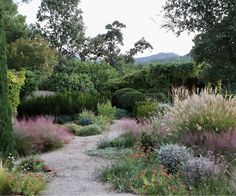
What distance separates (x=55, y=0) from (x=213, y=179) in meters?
26.3

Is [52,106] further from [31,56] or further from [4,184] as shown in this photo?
[4,184]

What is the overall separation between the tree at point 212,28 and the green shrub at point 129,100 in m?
7.11

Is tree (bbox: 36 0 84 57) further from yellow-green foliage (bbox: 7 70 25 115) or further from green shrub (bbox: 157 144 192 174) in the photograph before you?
green shrub (bbox: 157 144 192 174)

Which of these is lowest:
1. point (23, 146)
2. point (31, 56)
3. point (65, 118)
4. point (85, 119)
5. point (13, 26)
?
point (65, 118)

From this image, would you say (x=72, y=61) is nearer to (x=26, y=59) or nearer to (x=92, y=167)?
(x=26, y=59)

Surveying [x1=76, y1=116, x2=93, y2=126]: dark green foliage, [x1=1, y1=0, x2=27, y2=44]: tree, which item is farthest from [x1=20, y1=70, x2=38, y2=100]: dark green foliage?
[x1=1, y1=0, x2=27, y2=44]: tree

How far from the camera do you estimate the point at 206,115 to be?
8.59m

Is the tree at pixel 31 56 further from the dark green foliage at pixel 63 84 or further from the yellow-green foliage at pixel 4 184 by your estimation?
the yellow-green foliage at pixel 4 184

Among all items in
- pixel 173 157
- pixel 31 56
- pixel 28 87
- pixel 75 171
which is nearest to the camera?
pixel 173 157

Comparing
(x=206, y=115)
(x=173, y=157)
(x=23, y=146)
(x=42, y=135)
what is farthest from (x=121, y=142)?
(x=173, y=157)

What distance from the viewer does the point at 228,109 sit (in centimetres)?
856

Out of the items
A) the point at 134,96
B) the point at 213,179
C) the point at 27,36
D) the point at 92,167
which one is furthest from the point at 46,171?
the point at 27,36

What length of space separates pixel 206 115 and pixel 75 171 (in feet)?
8.67

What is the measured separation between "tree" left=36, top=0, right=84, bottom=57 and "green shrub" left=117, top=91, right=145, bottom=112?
489 inches
